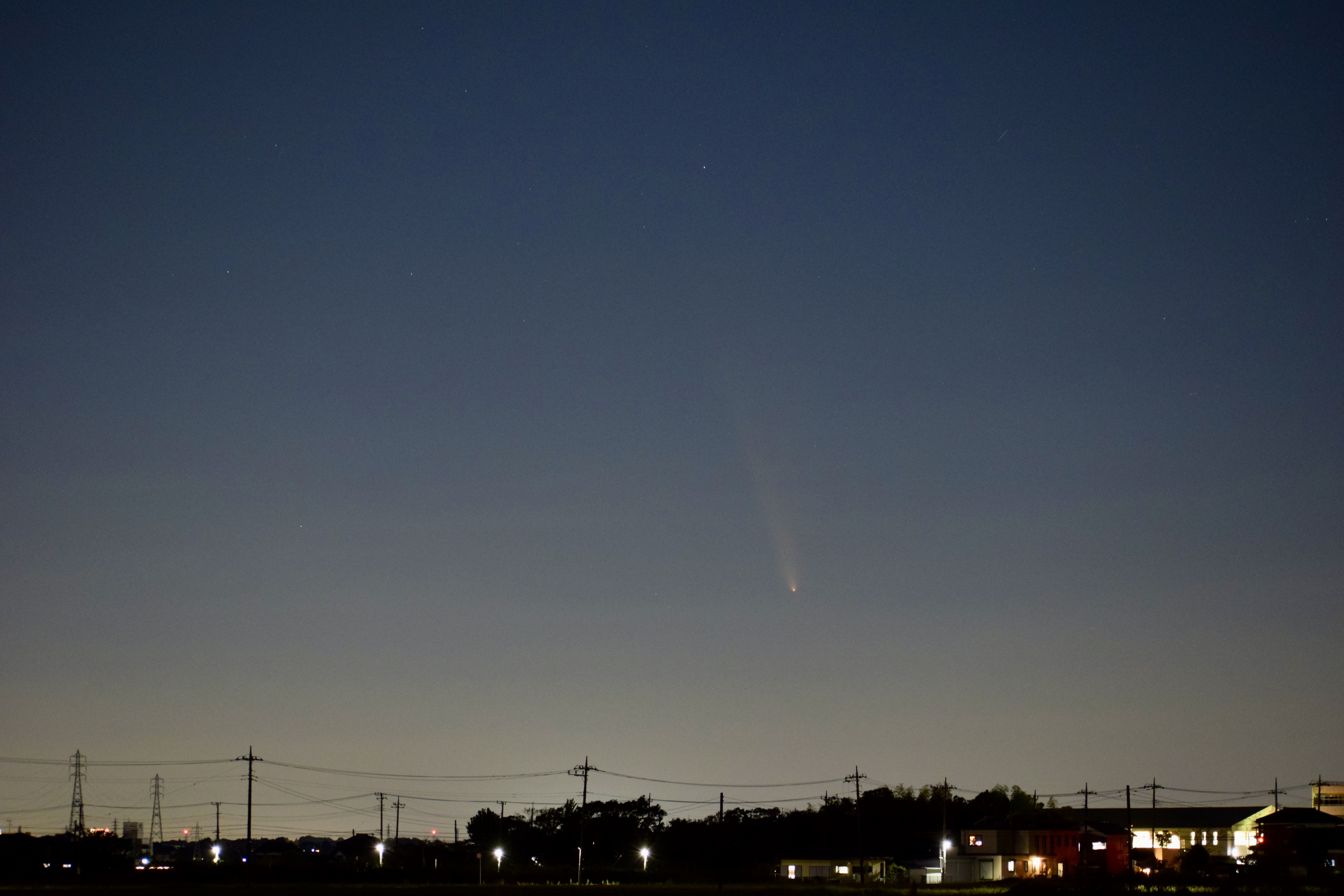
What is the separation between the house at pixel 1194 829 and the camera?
115 metres

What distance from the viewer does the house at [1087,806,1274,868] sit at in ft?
379

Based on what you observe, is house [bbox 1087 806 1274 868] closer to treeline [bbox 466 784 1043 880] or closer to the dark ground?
treeline [bbox 466 784 1043 880]

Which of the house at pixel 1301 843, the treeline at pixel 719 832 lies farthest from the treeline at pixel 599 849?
the house at pixel 1301 843

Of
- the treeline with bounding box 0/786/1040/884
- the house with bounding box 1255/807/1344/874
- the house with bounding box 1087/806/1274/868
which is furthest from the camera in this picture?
the house with bounding box 1087/806/1274/868

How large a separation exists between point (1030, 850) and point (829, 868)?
17.5 meters

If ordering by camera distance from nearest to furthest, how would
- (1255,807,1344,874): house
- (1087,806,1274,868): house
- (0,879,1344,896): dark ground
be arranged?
1. (0,879,1344,896): dark ground
2. (1255,807,1344,874): house
3. (1087,806,1274,868): house

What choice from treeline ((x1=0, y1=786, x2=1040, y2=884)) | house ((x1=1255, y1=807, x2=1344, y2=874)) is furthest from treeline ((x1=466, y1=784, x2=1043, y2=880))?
house ((x1=1255, y1=807, x2=1344, y2=874))

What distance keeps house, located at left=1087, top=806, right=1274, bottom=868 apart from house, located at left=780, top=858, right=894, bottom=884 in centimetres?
2277

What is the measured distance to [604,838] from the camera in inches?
5379

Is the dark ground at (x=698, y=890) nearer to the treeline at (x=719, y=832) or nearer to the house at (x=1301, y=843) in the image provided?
the house at (x=1301, y=843)

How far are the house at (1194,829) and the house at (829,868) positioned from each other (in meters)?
22.8

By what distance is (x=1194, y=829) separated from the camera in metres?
119

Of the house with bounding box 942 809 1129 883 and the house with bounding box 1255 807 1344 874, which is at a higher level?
the house with bounding box 1255 807 1344 874

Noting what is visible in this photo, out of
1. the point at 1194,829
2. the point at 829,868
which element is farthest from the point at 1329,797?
the point at 829,868
